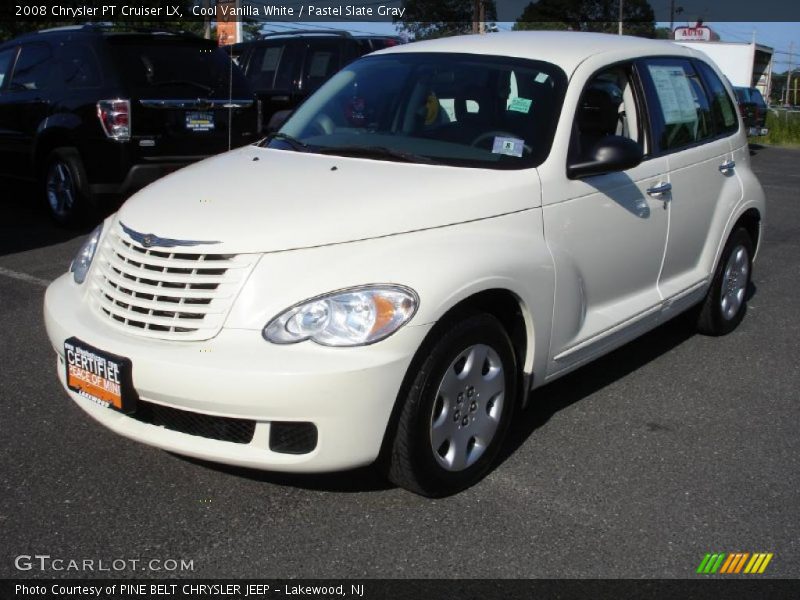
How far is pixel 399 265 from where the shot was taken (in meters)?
3.20

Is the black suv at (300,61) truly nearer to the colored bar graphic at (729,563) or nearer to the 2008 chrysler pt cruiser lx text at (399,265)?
the 2008 chrysler pt cruiser lx text at (399,265)

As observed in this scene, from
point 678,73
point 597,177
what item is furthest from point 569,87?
point 678,73

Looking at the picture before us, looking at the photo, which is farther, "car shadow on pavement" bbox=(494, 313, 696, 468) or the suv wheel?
the suv wheel

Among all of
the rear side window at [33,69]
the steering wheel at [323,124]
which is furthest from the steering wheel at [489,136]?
the rear side window at [33,69]

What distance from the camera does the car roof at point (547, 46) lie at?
14.1ft

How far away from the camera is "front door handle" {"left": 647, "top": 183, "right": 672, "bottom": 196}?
176 inches

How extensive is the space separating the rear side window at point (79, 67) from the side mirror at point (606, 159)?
545 cm

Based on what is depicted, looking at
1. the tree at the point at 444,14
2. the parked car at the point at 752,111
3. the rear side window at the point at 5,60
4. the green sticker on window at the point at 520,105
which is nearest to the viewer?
the green sticker on window at the point at 520,105

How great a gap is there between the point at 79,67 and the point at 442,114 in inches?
204

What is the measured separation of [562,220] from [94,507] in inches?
84.1

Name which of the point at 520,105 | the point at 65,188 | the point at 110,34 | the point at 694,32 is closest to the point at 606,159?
the point at 520,105

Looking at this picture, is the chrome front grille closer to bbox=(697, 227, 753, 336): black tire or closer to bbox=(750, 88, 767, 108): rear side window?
bbox=(697, 227, 753, 336): black tire

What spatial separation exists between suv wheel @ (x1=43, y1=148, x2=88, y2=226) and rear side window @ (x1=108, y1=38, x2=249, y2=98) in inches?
36.1

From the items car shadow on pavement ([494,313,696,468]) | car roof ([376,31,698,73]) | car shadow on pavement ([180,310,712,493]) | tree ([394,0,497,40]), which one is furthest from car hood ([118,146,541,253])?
tree ([394,0,497,40])
